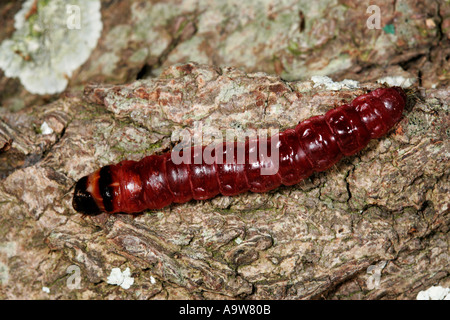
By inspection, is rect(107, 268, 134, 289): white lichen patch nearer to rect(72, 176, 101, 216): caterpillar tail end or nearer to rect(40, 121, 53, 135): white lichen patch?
rect(72, 176, 101, 216): caterpillar tail end

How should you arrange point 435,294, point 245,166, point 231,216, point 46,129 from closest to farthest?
point 245,166 → point 231,216 → point 435,294 → point 46,129

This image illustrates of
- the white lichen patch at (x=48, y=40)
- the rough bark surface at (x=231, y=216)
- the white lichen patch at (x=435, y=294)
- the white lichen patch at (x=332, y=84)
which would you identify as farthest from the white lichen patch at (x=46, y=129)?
the white lichen patch at (x=435, y=294)

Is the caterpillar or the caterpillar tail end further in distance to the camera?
the caterpillar tail end

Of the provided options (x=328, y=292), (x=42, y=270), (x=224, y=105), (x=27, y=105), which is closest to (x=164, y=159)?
(x=224, y=105)

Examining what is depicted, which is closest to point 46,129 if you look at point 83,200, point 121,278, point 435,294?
point 83,200

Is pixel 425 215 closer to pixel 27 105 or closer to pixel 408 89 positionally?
pixel 408 89

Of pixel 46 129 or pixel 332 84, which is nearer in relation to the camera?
pixel 332 84

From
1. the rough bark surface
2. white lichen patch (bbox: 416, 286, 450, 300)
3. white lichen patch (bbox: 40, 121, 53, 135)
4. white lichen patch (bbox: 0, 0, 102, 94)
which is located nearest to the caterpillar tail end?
the rough bark surface

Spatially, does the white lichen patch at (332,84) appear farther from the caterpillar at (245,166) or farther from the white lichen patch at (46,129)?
the white lichen patch at (46,129)

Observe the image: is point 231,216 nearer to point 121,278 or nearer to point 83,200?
point 121,278
